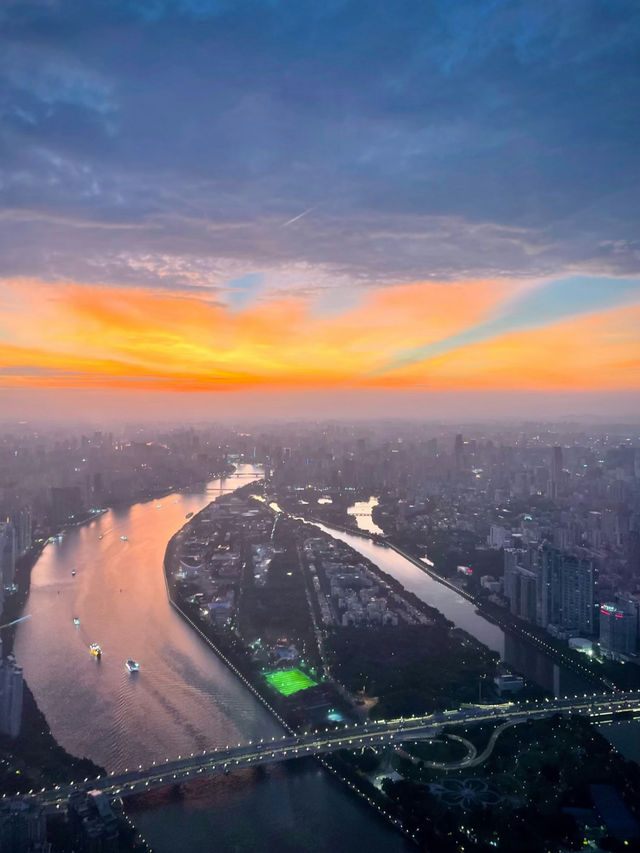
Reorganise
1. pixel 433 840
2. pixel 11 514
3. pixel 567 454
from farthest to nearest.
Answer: pixel 567 454 < pixel 11 514 < pixel 433 840

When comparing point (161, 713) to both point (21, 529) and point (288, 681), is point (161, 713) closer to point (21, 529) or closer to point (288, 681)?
point (288, 681)

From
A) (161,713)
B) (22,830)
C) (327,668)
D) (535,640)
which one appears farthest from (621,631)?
(22,830)

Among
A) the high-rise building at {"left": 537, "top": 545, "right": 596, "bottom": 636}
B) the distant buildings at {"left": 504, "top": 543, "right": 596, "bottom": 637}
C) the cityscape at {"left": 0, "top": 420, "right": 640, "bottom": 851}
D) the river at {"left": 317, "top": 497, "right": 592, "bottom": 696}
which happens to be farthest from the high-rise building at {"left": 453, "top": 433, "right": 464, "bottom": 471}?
the high-rise building at {"left": 537, "top": 545, "right": 596, "bottom": 636}

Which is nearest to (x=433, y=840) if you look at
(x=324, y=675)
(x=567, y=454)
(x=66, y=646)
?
(x=324, y=675)

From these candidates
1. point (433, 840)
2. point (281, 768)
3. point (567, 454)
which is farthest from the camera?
point (567, 454)

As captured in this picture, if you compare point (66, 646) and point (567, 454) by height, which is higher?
point (567, 454)

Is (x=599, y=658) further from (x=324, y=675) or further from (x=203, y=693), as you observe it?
(x=203, y=693)

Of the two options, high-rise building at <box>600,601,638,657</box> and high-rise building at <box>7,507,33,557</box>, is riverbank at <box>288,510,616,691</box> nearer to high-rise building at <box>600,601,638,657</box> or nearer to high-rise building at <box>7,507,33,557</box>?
high-rise building at <box>600,601,638,657</box>

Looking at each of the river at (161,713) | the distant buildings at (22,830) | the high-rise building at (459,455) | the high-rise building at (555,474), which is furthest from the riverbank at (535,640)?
the high-rise building at (459,455)
